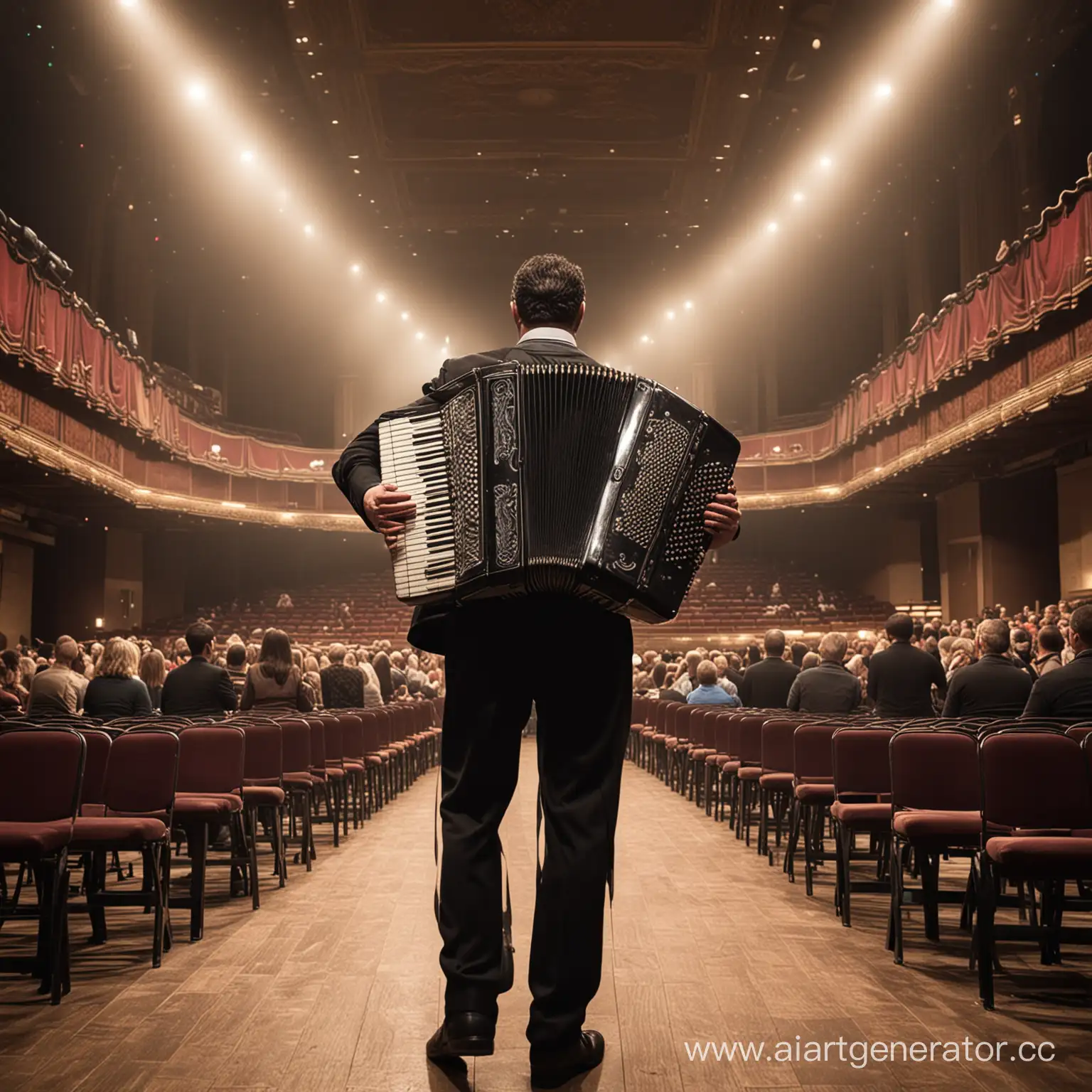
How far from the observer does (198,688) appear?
6605 mm

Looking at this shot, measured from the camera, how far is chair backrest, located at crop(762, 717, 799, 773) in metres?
6.44

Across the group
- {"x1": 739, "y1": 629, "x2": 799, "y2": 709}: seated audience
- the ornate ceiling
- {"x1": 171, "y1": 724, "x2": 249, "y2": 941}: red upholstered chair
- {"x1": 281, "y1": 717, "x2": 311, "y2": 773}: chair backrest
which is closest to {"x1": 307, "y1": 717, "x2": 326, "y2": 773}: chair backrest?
{"x1": 281, "y1": 717, "x2": 311, "y2": 773}: chair backrest

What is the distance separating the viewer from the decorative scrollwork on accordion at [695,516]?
244 centimetres

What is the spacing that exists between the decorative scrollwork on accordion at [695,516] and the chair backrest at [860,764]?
2647 millimetres

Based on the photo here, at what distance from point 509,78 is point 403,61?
6.12 feet

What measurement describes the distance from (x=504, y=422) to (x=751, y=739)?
16.8 feet

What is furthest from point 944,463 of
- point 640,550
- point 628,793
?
point 640,550

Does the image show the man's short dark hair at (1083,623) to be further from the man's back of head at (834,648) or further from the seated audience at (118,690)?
the seated audience at (118,690)

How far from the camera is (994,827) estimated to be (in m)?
3.94

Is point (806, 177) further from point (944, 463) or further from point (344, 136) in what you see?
point (344, 136)

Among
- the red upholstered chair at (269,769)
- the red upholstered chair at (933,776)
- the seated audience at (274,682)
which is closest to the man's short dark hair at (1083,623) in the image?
the red upholstered chair at (933,776)

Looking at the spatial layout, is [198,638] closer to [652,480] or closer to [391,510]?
[391,510]

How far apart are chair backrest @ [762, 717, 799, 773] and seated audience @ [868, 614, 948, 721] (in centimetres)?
54

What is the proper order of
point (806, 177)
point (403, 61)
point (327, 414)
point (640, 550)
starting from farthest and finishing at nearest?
point (327, 414) → point (806, 177) → point (403, 61) → point (640, 550)
